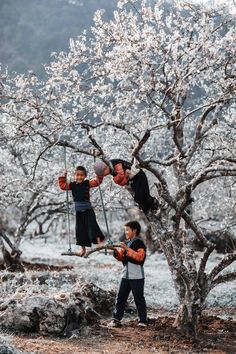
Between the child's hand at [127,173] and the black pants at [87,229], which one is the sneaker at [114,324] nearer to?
the black pants at [87,229]

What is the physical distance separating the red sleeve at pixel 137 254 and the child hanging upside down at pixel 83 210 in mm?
672

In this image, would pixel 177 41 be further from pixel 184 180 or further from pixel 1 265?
pixel 1 265

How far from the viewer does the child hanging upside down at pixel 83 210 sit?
32.0 ft

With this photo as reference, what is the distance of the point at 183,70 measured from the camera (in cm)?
983

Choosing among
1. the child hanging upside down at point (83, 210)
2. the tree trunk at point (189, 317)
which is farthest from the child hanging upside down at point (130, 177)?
the tree trunk at point (189, 317)

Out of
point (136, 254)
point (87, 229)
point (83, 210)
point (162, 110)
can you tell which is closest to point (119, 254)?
point (136, 254)

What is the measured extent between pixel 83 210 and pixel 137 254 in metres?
1.38

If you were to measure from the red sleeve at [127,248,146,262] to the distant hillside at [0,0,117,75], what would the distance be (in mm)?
112789

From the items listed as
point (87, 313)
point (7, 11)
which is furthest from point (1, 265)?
point (7, 11)

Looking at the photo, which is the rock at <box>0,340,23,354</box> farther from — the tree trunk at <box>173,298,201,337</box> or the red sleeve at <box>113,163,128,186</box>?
the tree trunk at <box>173,298,201,337</box>

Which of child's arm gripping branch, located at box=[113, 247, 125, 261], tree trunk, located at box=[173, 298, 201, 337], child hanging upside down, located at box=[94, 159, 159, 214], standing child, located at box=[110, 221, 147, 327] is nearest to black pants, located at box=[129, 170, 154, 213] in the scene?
child hanging upside down, located at box=[94, 159, 159, 214]

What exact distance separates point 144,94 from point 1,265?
13.6 meters

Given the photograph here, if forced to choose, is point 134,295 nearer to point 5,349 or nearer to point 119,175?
point 119,175

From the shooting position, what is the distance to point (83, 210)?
9961mm
